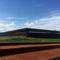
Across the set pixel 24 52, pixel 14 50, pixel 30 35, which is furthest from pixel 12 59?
pixel 30 35

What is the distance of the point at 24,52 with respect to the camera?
5965 millimetres

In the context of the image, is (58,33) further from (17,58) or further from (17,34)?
(17,58)

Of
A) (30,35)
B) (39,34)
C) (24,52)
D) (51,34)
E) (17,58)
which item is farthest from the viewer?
(51,34)

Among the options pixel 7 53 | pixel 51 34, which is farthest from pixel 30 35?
pixel 7 53

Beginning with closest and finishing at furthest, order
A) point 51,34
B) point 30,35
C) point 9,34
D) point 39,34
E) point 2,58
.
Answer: point 2,58
point 9,34
point 30,35
point 39,34
point 51,34

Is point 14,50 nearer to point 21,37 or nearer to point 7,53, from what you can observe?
point 7,53

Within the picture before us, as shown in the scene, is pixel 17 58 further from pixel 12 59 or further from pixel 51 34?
pixel 51 34

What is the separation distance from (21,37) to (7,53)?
5552mm

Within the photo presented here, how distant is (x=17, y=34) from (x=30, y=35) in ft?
3.19

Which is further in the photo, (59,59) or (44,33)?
(44,33)

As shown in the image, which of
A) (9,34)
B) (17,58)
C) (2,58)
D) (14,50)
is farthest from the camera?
(9,34)

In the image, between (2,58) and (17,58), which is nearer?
(2,58)

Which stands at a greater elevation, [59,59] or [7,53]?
[7,53]

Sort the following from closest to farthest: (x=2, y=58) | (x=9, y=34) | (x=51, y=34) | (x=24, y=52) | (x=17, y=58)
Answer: (x=2, y=58) < (x=17, y=58) < (x=24, y=52) < (x=9, y=34) < (x=51, y=34)
